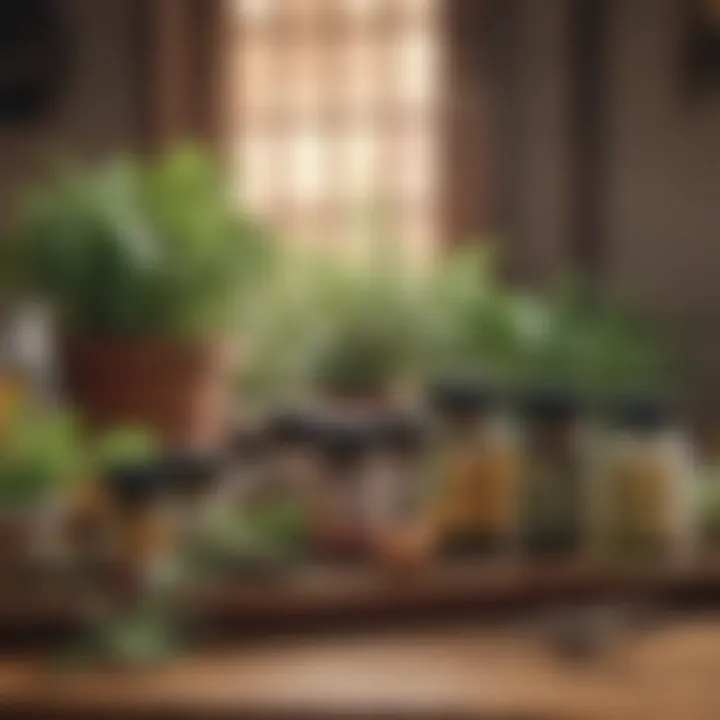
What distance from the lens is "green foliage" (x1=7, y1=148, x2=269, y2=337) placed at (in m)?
1.59

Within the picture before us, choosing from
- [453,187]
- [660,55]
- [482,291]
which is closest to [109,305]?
[482,291]

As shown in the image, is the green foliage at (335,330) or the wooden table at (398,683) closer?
the wooden table at (398,683)

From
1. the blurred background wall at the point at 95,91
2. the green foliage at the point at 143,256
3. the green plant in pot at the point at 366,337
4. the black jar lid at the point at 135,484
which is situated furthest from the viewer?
the blurred background wall at the point at 95,91

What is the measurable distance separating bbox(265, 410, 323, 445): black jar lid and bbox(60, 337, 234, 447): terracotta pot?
6.1 inches

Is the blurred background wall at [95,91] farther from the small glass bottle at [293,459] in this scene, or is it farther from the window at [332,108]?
the small glass bottle at [293,459]

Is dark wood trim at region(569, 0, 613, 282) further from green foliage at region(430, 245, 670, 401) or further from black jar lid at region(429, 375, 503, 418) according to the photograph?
black jar lid at region(429, 375, 503, 418)

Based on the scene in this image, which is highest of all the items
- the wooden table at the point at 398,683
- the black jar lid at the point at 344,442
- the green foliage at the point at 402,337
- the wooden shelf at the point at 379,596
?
the green foliage at the point at 402,337

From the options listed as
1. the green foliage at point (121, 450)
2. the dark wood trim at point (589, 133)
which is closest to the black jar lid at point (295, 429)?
the green foliage at point (121, 450)

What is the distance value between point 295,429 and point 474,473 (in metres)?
0.16

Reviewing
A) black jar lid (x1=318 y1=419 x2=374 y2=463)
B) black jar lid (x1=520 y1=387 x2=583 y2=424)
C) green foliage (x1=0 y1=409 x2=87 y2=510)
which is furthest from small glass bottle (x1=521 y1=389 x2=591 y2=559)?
green foliage (x1=0 y1=409 x2=87 y2=510)

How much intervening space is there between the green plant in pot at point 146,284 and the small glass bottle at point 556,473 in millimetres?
339

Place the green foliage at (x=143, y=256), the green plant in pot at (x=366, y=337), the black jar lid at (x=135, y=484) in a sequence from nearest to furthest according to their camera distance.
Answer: the black jar lid at (x=135, y=484) < the green foliage at (x=143, y=256) < the green plant in pot at (x=366, y=337)

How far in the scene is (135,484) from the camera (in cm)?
132

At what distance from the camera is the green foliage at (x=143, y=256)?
1.59 metres
